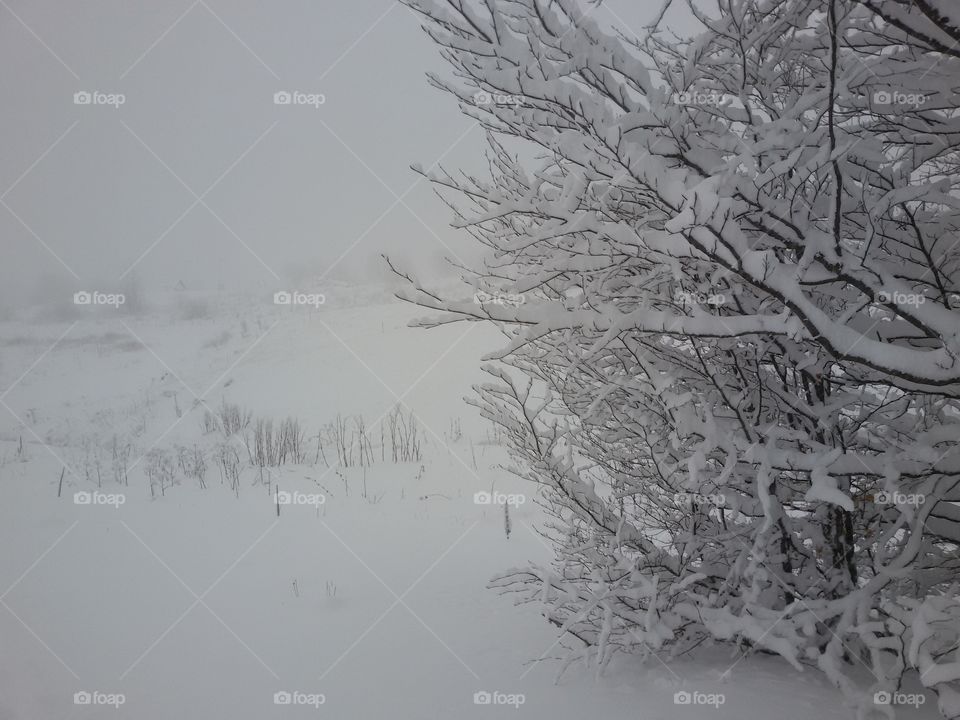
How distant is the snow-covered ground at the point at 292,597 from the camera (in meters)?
2.93

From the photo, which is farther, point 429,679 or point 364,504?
point 364,504

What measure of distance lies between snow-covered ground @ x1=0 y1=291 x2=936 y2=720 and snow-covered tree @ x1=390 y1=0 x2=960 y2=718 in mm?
450

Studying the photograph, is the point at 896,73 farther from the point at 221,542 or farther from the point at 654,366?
the point at 221,542

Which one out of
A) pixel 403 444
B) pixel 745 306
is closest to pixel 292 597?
pixel 745 306

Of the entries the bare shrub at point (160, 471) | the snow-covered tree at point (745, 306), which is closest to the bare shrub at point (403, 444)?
the bare shrub at point (160, 471)

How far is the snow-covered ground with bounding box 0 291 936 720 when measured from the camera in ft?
9.62

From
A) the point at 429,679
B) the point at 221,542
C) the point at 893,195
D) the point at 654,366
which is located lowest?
the point at 429,679

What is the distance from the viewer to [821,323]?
6.32ft

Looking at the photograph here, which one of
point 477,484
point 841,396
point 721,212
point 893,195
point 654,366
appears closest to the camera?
point 721,212

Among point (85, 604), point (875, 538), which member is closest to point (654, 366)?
point (875, 538)

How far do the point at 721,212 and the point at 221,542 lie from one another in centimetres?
610

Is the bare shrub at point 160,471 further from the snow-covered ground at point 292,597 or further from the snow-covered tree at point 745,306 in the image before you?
the snow-covered tree at point 745,306

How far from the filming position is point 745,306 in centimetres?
264

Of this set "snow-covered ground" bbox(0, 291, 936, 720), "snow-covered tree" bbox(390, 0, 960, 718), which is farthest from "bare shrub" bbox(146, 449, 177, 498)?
"snow-covered tree" bbox(390, 0, 960, 718)
